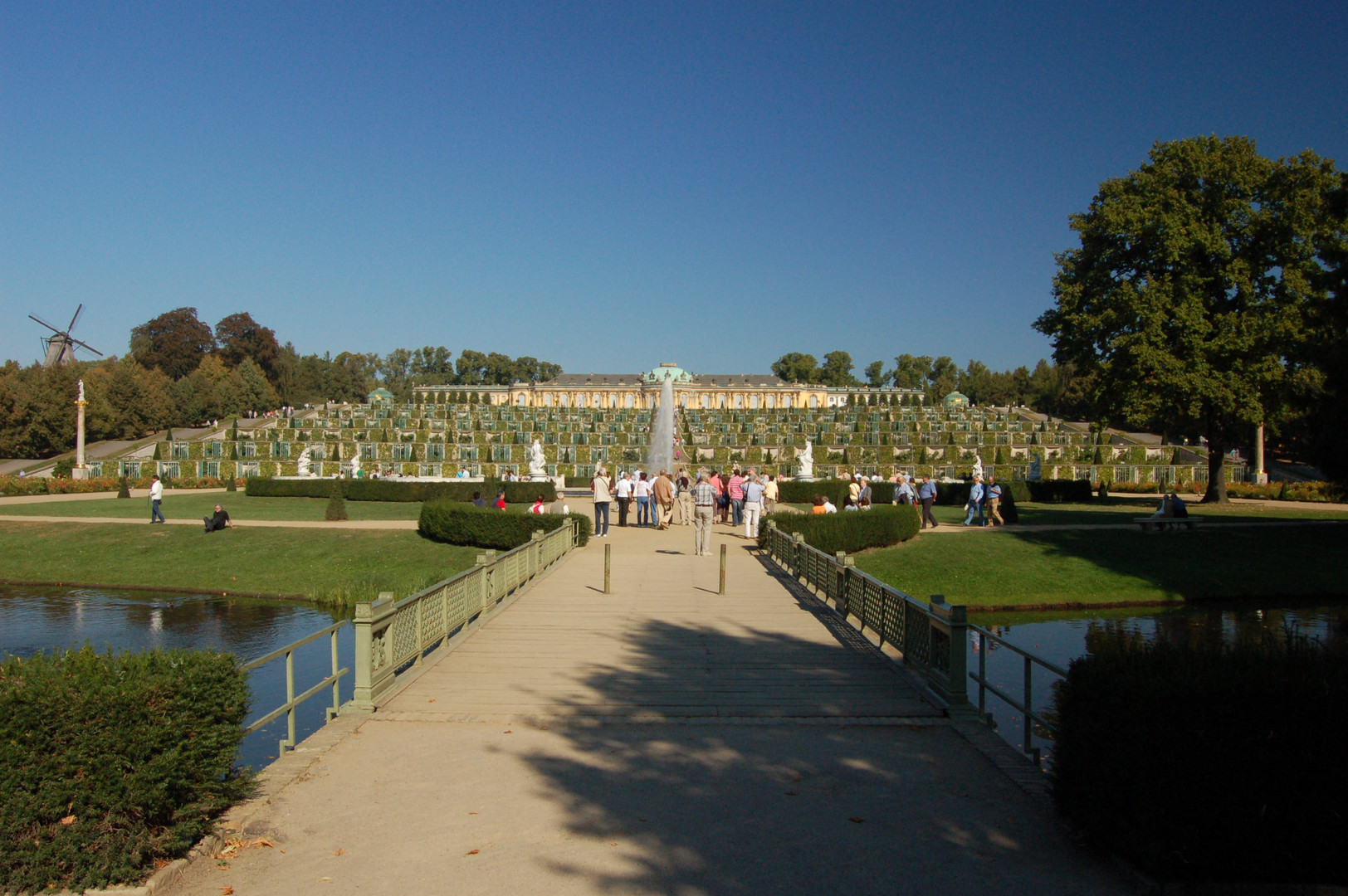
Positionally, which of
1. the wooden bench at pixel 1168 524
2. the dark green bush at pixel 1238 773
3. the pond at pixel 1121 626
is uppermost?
the dark green bush at pixel 1238 773

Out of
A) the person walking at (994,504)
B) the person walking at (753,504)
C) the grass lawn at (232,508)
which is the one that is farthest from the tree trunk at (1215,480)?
the grass lawn at (232,508)

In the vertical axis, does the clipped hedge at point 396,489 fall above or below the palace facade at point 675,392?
below

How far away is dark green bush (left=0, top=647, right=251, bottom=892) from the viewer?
176 inches

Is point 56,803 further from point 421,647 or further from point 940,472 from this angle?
point 940,472

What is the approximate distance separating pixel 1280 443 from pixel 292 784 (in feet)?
214

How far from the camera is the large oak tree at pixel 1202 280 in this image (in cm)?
2998

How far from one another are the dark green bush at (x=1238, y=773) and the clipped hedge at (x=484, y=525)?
53.5 ft

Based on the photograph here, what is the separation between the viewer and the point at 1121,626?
16938mm

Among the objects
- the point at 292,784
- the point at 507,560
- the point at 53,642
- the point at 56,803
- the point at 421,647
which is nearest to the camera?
the point at 56,803

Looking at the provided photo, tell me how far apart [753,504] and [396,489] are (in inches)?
807

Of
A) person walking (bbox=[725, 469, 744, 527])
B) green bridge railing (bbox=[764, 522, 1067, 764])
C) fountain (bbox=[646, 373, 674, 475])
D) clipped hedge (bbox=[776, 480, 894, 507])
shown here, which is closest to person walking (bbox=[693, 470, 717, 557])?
green bridge railing (bbox=[764, 522, 1067, 764])

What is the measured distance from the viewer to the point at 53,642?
16828 mm

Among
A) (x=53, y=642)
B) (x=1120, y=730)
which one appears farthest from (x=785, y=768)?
(x=53, y=642)

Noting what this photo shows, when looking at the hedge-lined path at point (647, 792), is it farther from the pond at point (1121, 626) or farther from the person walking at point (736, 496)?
the person walking at point (736, 496)
